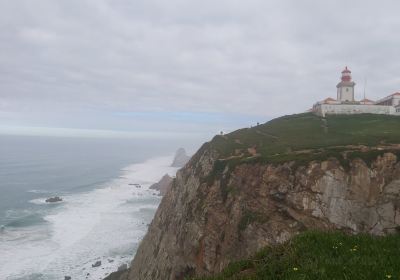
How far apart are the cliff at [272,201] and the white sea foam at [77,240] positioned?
30.3ft

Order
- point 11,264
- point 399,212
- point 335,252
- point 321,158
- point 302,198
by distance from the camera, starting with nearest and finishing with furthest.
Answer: point 335,252
point 399,212
point 302,198
point 321,158
point 11,264

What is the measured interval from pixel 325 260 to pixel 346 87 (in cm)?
7434

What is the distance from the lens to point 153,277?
135ft

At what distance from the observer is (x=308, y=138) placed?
168 feet

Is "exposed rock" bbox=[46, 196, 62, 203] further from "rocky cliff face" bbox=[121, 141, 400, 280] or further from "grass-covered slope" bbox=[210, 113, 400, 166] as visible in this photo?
"rocky cliff face" bbox=[121, 141, 400, 280]

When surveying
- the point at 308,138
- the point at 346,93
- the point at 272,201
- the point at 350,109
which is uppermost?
the point at 346,93

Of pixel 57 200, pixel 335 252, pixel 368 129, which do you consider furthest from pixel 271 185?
pixel 57 200

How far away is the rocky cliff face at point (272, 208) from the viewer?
33500 mm

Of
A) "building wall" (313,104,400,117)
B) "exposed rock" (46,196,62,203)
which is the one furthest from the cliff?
"exposed rock" (46,196,62,203)

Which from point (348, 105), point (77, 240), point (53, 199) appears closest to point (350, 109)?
point (348, 105)

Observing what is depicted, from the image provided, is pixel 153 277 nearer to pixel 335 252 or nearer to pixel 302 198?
pixel 302 198

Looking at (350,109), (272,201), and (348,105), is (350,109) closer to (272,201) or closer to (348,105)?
(348,105)

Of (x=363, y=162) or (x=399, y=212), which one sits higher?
(x=363, y=162)

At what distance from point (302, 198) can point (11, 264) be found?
136 feet
